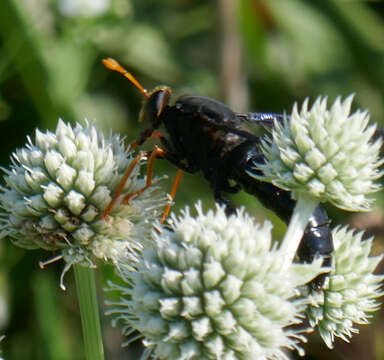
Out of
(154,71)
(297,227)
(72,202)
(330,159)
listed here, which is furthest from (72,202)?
(154,71)

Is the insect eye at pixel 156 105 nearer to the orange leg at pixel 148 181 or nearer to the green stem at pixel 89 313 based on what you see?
the orange leg at pixel 148 181

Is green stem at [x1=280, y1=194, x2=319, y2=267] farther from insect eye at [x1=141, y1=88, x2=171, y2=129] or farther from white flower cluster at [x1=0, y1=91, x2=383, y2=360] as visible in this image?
insect eye at [x1=141, y1=88, x2=171, y2=129]

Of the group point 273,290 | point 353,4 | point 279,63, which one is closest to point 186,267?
point 273,290

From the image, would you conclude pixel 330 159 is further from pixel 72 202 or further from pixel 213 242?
pixel 72 202

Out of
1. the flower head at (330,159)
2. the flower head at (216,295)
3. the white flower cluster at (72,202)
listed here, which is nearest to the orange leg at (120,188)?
the white flower cluster at (72,202)

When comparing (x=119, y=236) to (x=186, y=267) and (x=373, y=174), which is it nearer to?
(x=186, y=267)

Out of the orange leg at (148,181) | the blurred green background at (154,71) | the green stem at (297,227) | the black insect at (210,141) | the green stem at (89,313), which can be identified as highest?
the blurred green background at (154,71)
